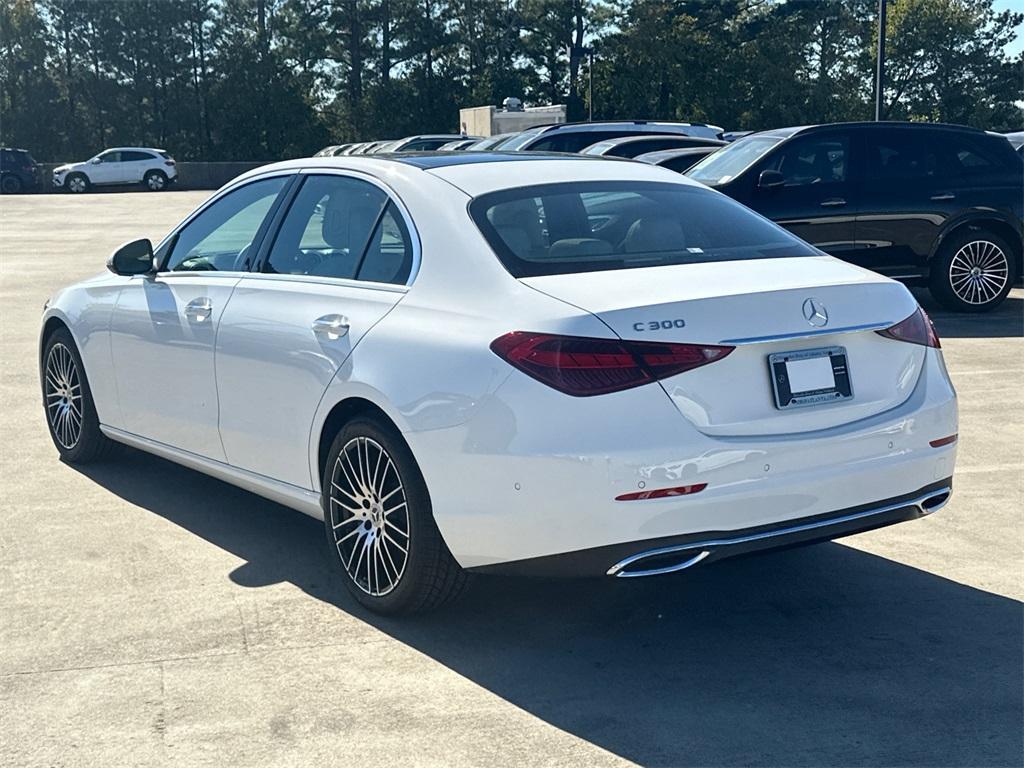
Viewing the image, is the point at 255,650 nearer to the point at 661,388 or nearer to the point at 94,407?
the point at 661,388

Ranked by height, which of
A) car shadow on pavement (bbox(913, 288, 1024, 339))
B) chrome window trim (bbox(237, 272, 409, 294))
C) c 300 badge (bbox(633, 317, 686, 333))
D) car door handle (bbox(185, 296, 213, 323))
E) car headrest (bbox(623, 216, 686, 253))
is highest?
car headrest (bbox(623, 216, 686, 253))

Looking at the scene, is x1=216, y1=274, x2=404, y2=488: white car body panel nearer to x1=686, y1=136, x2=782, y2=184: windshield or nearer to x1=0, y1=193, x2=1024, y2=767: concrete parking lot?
x1=0, y1=193, x2=1024, y2=767: concrete parking lot

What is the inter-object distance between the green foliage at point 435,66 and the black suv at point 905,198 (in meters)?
53.6

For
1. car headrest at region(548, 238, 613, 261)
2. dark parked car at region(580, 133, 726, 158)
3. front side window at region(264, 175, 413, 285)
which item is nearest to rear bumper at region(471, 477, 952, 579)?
car headrest at region(548, 238, 613, 261)

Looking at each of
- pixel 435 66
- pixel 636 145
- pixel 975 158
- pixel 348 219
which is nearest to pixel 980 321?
pixel 975 158

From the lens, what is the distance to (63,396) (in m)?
7.09

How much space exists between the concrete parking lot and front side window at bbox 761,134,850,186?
6.34 metres

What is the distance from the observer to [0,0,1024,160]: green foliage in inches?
2569

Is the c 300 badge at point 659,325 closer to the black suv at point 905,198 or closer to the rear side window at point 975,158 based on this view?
the black suv at point 905,198

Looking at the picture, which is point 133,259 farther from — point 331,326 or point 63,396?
point 331,326

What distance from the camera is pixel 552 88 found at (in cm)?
7075

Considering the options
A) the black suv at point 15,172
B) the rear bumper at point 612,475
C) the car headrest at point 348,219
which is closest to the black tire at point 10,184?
the black suv at point 15,172

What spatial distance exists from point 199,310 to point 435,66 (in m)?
67.4

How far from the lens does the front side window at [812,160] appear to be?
12312 mm
